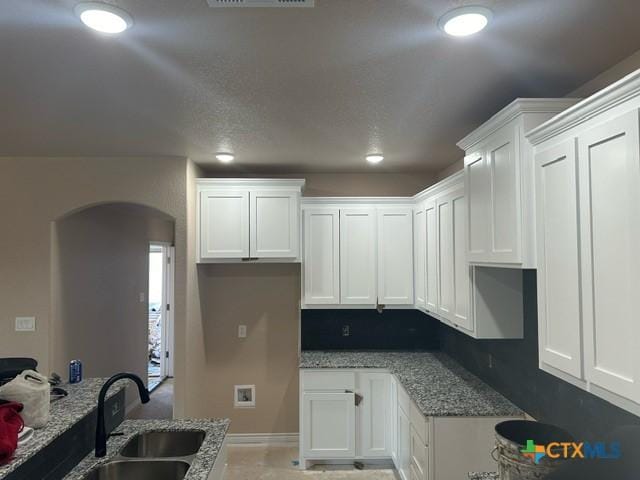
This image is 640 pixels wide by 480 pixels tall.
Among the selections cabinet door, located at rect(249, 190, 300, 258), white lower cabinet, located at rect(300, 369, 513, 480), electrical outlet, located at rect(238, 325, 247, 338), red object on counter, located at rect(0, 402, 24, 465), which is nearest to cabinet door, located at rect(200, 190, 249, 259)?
cabinet door, located at rect(249, 190, 300, 258)

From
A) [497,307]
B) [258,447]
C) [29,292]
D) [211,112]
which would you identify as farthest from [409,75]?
[258,447]

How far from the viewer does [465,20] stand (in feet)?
4.81

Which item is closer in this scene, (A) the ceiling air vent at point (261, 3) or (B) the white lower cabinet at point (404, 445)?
(A) the ceiling air vent at point (261, 3)

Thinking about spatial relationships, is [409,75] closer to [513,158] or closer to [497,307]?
[513,158]

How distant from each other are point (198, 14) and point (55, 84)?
1063 mm

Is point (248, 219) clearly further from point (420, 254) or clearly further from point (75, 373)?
point (75, 373)

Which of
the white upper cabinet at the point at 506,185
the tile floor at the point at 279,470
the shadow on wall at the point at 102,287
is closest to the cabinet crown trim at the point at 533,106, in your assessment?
the white upper cabinet at the point at 506,185

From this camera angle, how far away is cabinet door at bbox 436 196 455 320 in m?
2.95

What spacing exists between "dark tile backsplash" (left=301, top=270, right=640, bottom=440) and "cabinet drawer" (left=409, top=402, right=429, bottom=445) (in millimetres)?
599

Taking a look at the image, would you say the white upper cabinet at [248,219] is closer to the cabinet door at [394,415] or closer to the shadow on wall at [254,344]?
the shadow on wall at [254,344]

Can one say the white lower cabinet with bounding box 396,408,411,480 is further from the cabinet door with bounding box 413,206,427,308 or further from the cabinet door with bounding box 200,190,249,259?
the cabinet door with bounding box 200,190,249,259

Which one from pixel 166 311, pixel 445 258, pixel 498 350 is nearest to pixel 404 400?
pixel 498 350

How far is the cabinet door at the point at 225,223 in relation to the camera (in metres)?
3.78

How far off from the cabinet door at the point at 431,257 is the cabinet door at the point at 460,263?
0.38m
